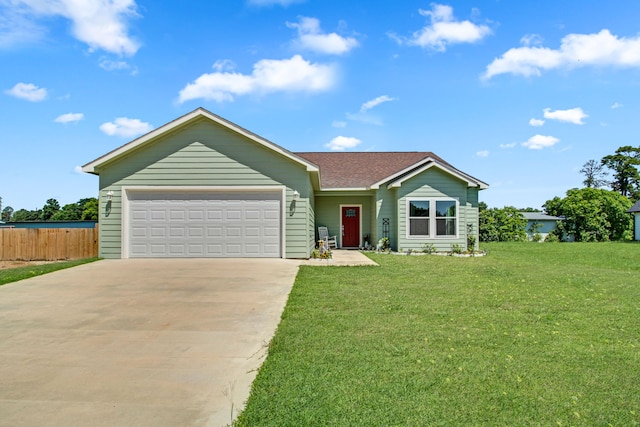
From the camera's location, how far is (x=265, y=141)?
11.9 m

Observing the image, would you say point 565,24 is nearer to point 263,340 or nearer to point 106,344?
point 263,340

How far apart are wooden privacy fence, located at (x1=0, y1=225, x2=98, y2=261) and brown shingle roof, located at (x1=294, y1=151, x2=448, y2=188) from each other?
9726 mm

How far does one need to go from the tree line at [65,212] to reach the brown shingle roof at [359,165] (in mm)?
35064

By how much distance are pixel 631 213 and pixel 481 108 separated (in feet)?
73.9

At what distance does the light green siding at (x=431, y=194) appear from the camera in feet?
50.4

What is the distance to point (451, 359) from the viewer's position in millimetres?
3840

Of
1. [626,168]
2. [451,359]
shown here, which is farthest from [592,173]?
[451,359]

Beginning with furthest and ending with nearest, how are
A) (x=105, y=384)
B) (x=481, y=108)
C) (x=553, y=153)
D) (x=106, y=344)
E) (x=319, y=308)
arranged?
(x=553, y=153)
(x=481, y=108)
(x=319, y=308)
(x=106, y=344)
(x=105, y=384)

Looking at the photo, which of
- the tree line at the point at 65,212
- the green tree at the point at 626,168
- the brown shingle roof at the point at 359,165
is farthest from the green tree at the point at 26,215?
the green tree at the point at 626,168

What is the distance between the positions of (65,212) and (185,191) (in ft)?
164

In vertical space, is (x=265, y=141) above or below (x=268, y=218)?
above

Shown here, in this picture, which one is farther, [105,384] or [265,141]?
[265,141]

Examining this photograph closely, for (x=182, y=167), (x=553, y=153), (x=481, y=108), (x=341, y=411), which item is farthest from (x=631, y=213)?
(x=341, y=411)

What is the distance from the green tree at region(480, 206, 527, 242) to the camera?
25844 mm
